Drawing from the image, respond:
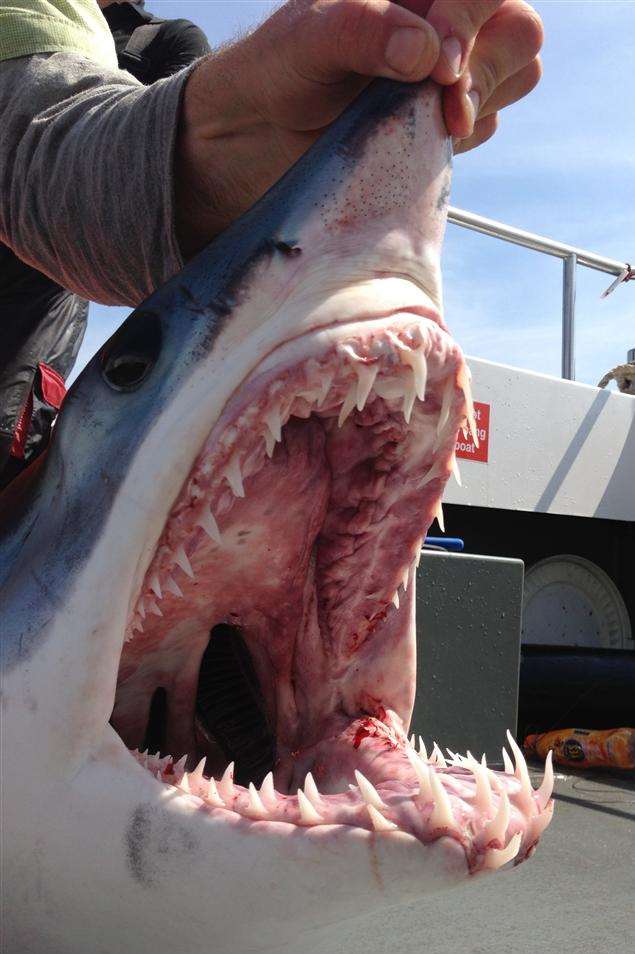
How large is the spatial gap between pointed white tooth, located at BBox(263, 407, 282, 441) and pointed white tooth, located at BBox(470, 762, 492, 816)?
348 mm

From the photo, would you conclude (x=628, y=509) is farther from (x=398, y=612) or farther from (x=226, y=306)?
(x=226, y=306)

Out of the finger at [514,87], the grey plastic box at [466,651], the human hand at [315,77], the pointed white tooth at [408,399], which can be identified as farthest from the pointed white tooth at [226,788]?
the grey plastic box at [466,651]

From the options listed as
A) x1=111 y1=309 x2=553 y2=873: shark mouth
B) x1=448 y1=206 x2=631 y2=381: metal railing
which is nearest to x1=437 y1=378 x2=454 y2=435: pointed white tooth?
x1=111 y1=309 x2=553 y2=873: shark mouth

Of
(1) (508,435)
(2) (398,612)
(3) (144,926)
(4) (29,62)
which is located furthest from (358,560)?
(1) (508,435)

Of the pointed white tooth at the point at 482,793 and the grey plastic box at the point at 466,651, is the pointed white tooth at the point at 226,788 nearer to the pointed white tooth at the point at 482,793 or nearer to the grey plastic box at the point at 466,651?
the pointed white tooth at the point at 482,793

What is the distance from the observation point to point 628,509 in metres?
4.98

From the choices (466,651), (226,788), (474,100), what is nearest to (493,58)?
(474,100)

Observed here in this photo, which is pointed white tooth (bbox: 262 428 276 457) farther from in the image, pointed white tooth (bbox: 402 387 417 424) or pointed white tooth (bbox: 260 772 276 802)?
pointed white tooth (bbox: 260 772 276 802)

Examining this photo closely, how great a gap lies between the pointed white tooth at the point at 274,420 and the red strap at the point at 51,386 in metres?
0.79

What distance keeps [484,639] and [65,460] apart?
1.79 m

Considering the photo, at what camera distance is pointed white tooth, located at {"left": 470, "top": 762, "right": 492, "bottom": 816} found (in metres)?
0.82

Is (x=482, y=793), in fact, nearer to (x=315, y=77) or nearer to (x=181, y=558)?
(x=181, y=558)

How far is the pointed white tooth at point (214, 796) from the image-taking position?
2.79 feet

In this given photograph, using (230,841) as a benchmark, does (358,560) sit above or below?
above
